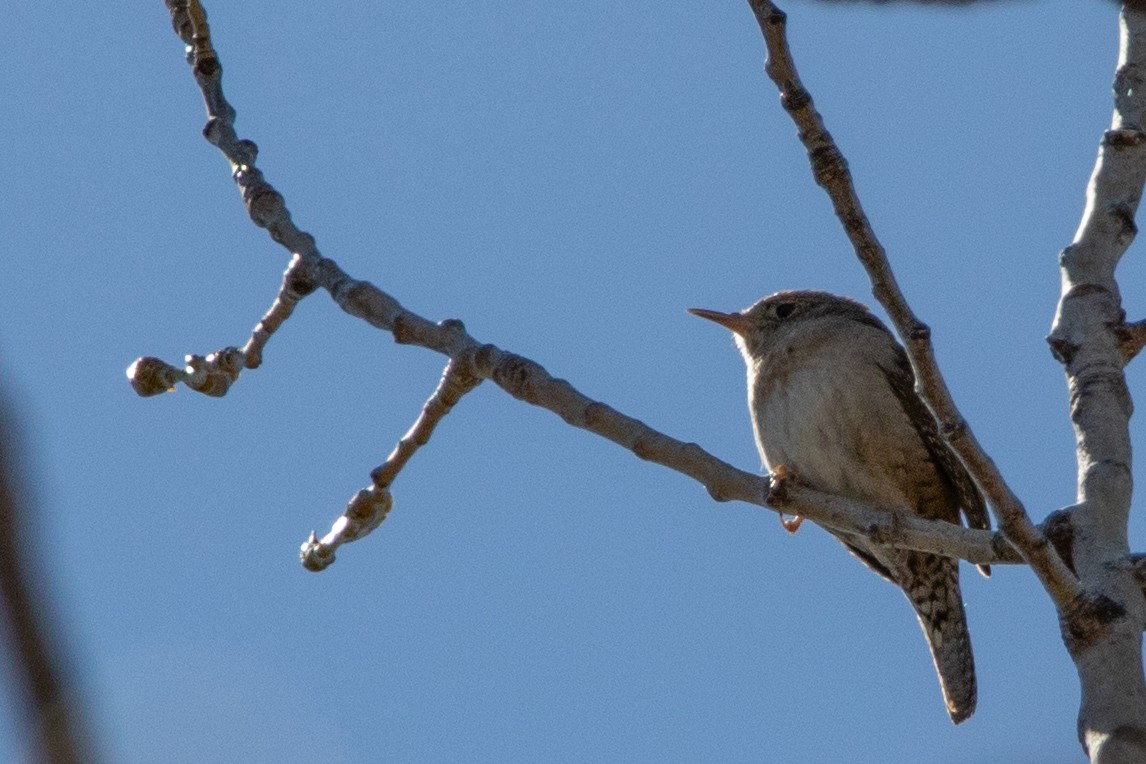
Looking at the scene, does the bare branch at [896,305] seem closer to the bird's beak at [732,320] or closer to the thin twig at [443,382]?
the thin twig at [443,382]

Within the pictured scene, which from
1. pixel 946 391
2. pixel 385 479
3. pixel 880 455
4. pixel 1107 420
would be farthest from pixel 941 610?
pixel 946 391

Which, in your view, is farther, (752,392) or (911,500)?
(752,392)

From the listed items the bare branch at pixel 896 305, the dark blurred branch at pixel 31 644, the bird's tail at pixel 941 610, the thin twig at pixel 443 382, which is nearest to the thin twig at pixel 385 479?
the thin twig at pixel 443 382

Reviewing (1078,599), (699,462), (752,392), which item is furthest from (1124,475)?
(752,392)

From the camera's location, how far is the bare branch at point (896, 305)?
7.79 ft

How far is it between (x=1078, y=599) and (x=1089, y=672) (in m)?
0.14

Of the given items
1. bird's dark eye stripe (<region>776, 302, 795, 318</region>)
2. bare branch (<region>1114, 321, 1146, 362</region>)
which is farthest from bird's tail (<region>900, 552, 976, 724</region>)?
bare branch (<region>1114, 321, 1146, 362</region>)

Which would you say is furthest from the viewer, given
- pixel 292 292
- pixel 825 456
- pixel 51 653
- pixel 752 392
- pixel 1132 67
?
pixel 752 392

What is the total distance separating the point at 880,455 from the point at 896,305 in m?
2.96

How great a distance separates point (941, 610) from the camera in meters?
5.48

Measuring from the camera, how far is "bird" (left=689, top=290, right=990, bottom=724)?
17.5 feet

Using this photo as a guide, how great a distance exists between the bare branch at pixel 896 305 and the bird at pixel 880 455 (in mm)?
2647

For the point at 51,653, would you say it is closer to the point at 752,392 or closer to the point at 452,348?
the point at 452,348

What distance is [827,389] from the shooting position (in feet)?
17.9
